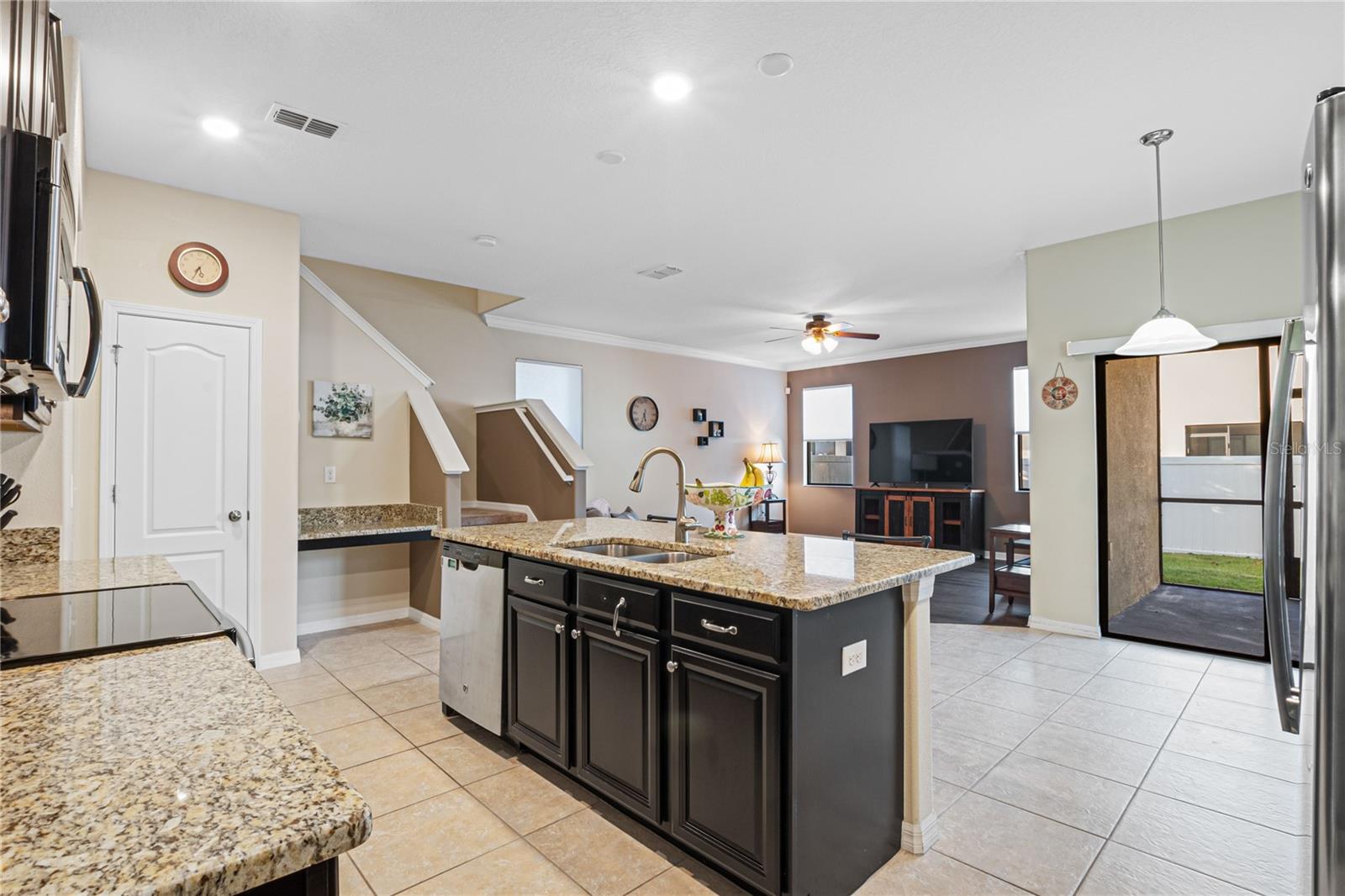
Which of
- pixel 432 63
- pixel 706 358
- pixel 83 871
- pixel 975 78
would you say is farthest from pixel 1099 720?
pixel 706 358

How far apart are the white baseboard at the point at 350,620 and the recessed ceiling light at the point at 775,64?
15.4 feet

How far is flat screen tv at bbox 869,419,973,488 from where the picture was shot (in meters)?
8.20

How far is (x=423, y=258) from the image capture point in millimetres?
5066

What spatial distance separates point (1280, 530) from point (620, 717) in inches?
72.3

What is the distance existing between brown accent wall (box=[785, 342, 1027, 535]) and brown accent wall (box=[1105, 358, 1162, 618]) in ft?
8.40

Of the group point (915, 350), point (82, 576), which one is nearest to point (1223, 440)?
point (915, 350)

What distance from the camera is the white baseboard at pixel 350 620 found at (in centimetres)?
482

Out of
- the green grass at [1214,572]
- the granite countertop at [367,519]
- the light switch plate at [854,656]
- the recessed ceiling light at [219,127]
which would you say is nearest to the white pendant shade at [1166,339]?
the green grass at [1214,572]

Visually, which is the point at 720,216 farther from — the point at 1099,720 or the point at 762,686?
the point at 1099,720

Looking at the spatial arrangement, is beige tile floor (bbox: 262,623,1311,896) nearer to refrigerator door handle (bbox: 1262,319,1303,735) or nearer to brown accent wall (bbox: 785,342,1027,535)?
refrigerator door handle (bbox: 1262,319,1303,735)

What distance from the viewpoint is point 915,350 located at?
344 inches

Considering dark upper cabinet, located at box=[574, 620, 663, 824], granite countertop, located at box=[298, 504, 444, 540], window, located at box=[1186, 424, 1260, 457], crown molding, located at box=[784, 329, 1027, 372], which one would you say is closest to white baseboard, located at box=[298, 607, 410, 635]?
granite countertop, located at box=[298, 504, 444, 540]

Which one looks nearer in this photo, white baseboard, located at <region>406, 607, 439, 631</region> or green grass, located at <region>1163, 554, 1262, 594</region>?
green grass, located at <region>1163, 554, 1262, 594</region>

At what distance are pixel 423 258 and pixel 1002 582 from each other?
5.36 meters
